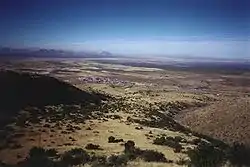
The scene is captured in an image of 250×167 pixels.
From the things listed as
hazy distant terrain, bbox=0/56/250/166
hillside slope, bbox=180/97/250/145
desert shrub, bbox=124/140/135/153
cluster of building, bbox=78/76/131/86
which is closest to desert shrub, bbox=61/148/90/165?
hazy distant terrain, bbox=0/56/250/166

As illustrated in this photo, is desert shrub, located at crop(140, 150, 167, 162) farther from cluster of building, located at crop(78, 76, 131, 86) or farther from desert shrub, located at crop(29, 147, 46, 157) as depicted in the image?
cluster of building, located at crop(78, 76, 131, 86)

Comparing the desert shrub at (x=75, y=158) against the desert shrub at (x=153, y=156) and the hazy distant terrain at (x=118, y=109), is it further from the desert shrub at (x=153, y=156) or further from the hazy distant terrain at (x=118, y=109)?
the desert shrub at (x=153, y=156)

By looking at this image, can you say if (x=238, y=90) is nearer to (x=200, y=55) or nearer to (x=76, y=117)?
(x=200, y=55)

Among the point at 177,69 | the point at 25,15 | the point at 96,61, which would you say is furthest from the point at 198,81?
the point at 25,15

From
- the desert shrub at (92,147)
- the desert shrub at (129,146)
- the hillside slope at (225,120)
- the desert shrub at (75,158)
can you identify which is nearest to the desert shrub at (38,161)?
the desert shrub at (75,158)

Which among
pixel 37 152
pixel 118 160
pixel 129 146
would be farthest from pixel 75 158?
pixel 129 146

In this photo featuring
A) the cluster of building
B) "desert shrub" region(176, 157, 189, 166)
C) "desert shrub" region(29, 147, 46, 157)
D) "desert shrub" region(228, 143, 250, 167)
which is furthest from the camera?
the cluster of building
